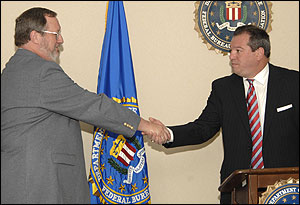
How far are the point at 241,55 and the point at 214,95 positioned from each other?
44 centimetres

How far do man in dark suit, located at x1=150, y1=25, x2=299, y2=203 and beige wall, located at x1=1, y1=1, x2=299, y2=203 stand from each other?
47 cm

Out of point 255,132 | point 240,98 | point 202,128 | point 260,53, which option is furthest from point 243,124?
point 260,53

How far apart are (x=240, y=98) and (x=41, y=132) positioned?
177 cm

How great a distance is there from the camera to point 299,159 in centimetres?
394

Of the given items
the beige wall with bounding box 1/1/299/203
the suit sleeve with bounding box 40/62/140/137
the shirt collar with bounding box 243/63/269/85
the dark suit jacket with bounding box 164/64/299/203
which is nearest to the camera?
the suit sleeve with bounding box 40/62/140/137

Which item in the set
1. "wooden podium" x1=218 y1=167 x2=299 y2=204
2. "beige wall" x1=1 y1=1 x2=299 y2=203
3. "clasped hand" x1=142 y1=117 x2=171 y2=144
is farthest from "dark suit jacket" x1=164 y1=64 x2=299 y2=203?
"wooden podium" x1=218 y1=167 x2=299 y2=204

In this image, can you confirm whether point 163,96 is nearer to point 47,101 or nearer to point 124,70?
point 124,70

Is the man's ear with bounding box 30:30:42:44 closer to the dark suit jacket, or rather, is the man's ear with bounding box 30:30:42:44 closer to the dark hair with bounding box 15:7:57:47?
the dark hair with bounding box 15:7:57:47

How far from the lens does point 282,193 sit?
122 inches

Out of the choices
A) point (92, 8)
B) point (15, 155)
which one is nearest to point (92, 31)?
point (92, 8)

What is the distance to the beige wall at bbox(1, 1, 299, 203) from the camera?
16.0ft

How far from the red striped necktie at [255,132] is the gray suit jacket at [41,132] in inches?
53.6

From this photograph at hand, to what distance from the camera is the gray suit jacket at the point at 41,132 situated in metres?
3.16

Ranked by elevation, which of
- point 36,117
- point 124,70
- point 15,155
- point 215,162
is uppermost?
point 124,70
